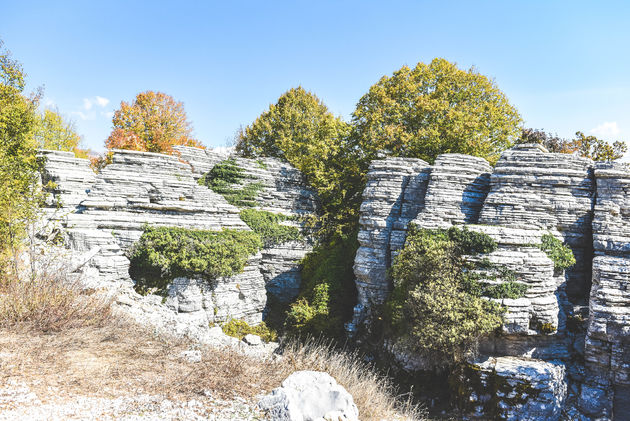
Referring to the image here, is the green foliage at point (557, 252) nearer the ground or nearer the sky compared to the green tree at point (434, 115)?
nearer the ground

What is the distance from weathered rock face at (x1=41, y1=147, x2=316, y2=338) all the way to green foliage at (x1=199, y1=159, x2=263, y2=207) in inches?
59.3

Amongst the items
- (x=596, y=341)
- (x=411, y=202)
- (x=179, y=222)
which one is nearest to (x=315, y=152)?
(x=411, y=202)

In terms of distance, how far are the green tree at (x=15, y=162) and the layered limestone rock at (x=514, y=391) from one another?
46.9 feet

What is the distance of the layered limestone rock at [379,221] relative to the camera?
1700 cm

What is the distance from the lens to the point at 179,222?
17.1m

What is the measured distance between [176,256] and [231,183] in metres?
6.31

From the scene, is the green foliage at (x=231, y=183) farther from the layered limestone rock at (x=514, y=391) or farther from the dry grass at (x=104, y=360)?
the layered limestone rock at (x=514, y=391)

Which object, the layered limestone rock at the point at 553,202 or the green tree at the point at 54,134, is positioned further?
the green tree at the point at 54,134

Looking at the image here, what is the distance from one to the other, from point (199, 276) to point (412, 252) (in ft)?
31.9

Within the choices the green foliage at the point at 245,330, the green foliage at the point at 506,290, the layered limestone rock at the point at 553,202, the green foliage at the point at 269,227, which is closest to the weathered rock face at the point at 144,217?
the green foliage at the point at 245,330

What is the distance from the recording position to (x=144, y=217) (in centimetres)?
1639

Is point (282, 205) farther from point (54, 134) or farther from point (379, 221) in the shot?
point (54, 134)

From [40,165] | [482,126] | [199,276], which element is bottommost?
[199,276]

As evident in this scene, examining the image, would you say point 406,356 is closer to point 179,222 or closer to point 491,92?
point 179,222
